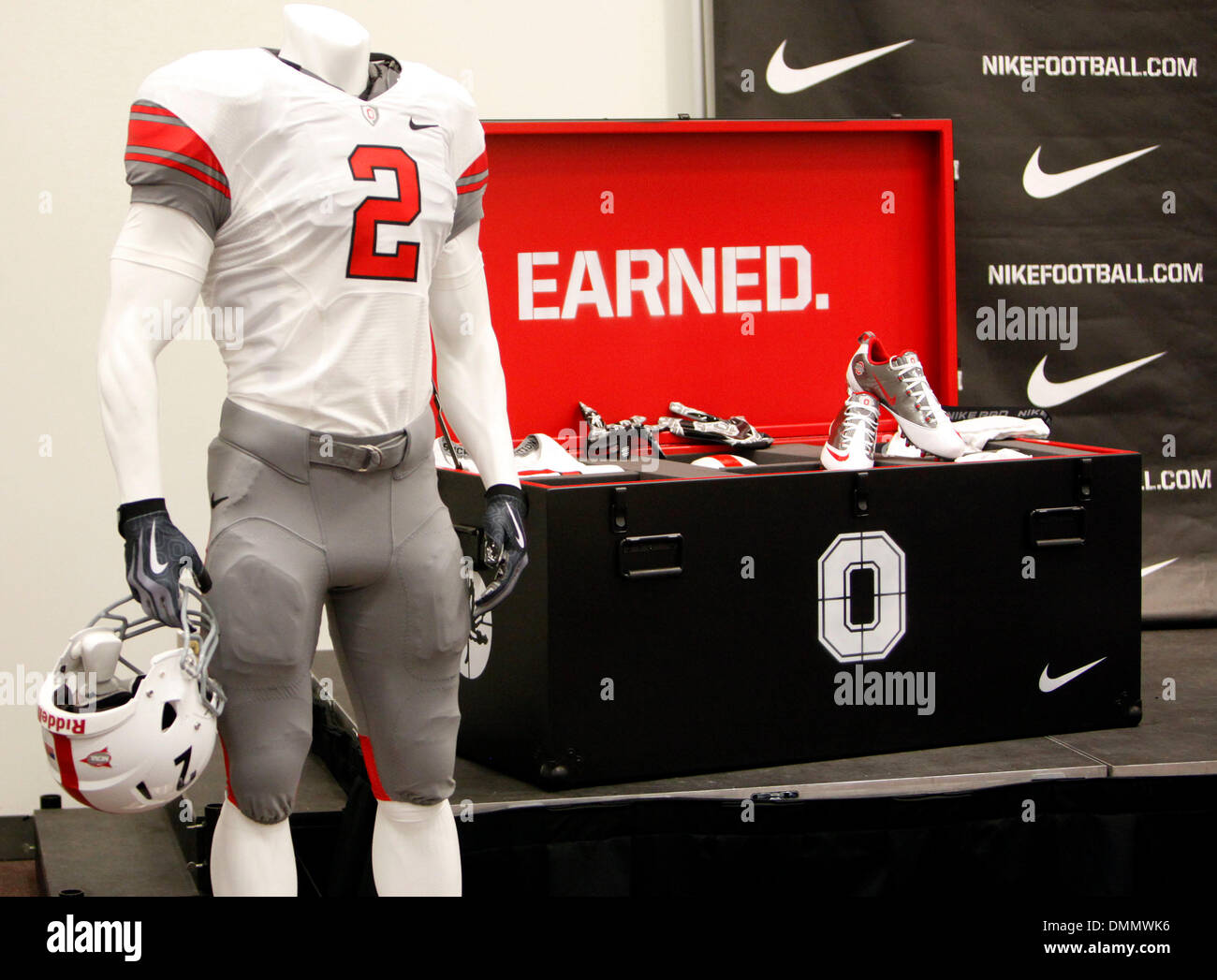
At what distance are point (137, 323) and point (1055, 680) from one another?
76.5 inches

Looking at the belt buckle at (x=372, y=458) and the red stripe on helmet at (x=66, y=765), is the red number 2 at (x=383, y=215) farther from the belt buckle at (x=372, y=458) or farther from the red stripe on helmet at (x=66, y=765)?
the red stripe on helmet at (x=66, y=765)

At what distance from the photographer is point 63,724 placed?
1627 millimetres

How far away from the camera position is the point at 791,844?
2457mm

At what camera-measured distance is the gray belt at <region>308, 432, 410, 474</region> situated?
1805 mm

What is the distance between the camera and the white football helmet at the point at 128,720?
1637 millimetres

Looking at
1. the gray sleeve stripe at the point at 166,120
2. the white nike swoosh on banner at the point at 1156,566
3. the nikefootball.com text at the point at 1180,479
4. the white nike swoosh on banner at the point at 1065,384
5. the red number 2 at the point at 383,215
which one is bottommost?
the white nike swoosh on banner at the point at 1156,566

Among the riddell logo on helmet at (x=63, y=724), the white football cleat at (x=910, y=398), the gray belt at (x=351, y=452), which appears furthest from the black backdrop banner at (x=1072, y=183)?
the riddell logo on helmet at (x=63, y=724)

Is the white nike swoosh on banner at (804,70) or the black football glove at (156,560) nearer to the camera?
the black football glove at (156,560)

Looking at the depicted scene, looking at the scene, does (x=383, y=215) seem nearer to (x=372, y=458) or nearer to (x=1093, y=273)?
(x=372, y=458)

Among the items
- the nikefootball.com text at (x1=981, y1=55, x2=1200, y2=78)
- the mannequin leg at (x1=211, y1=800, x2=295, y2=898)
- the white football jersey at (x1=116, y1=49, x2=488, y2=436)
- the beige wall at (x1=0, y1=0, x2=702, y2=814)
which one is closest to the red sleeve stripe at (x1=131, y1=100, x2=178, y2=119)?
the white football jersey at (x1=116, y1=49, x2=488, y2=436)

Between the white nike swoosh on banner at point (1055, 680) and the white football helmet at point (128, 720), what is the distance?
5.74 ft

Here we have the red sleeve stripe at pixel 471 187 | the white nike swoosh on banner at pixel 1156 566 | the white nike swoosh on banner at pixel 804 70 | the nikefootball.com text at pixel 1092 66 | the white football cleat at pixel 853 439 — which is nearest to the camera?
the red sleeve stripe at pixel 471 187

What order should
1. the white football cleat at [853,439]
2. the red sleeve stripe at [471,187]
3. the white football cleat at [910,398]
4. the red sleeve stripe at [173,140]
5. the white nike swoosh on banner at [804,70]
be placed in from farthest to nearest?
the white nike swoosh on banner at [804,70]
the white football cleat at [910,398]
the white football cleat at [853,439]
the red sleeve stripe at [471,187]
the red sleeve stripe at [173,140]
